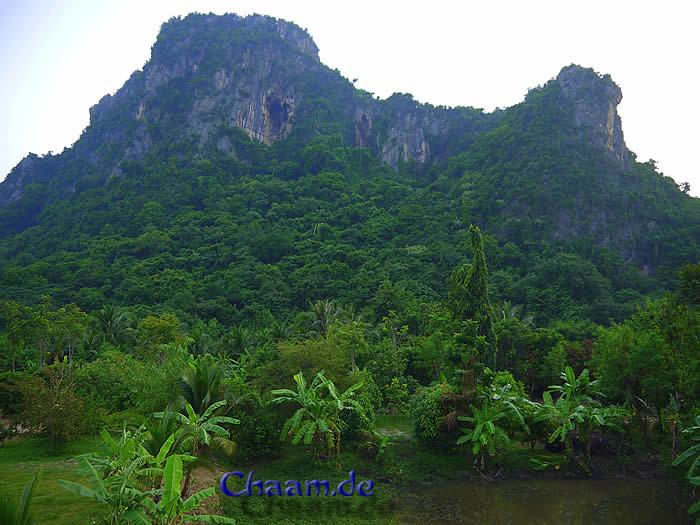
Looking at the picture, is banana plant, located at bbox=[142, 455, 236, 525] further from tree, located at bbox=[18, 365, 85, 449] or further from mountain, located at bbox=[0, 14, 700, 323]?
mountain, located at bbox=[0, 14, 700, 323]

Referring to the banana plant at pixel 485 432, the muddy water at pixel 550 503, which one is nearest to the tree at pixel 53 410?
the muddy water at pixel 550 503

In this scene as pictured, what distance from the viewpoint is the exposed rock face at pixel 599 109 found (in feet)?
239

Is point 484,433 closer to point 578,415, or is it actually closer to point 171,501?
point 578,415

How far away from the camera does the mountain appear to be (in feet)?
176

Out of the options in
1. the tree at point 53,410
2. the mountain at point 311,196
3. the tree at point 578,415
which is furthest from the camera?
the mountain at point 311,196

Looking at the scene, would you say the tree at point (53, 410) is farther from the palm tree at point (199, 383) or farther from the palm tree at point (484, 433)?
the palm tree at point (484, 433)

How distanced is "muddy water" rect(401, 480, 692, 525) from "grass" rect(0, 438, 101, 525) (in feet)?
27.6

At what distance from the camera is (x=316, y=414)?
1684 cm

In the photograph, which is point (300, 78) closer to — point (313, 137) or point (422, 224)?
point (313, 137)

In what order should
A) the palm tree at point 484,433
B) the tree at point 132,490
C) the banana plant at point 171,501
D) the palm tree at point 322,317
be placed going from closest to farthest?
the tree at point 132,490, the banana plant at point 171,501, the palm tree at point 484,433, the palm tree at point 322,317

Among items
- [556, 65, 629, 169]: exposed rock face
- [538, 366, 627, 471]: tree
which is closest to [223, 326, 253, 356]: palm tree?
[538, 366, 627, 471]: tree

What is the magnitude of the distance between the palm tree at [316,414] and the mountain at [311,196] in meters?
25.3

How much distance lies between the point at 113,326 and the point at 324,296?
21.5 metres

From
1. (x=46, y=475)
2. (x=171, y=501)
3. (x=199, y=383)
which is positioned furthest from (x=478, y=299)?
(x=46, y=475)
